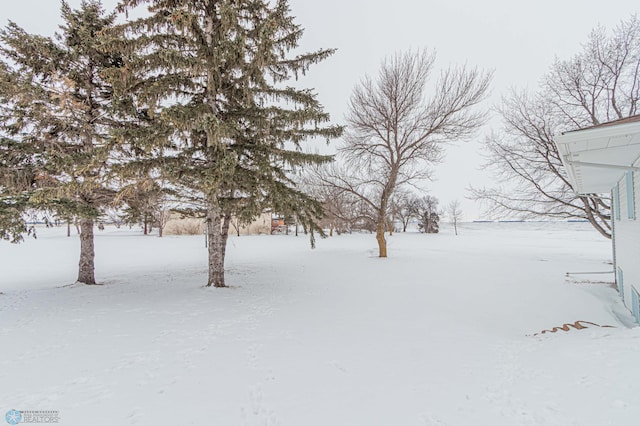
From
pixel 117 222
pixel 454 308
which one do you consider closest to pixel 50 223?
pixel 117 222

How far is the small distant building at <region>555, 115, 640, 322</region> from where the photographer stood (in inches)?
153

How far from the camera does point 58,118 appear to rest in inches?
273

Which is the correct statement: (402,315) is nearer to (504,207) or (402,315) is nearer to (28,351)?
(28,351)

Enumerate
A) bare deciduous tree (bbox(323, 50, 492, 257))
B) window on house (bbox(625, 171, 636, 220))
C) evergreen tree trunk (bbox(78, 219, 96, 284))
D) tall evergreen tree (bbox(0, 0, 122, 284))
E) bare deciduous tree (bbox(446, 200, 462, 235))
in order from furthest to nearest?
bare deciduous tree (bbox(446, 200, 462, 235)), bare deciduous tree (bbox(323, 50, 492, 257)), evergreen tree trunk (bbox(78, 219, 96, 284)), tall evergreen tree (bbox(0, 0, 122, 284)), window on house (bbox(625, 171, 636, 220))

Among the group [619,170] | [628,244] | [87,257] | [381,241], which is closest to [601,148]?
[619,170]

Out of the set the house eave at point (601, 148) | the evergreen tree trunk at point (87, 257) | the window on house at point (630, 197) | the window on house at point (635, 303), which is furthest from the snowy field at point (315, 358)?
the house eave at point (601, 148)

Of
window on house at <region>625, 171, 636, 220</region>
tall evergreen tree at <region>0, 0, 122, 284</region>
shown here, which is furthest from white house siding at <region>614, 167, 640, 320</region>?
tall evergreen tree at <region>0, 0, 122, 284</region>

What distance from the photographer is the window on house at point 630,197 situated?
19.4 ft

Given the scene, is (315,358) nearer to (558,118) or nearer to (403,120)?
(403,120)

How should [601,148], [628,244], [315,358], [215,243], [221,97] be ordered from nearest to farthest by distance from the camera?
[315,358] → [601,148] → [628,244] → [215,243] → [221,97]

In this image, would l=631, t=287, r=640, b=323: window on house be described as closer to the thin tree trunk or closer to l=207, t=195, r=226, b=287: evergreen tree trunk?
l=207, t=195, r=226, b=287: evergreen tree trunk

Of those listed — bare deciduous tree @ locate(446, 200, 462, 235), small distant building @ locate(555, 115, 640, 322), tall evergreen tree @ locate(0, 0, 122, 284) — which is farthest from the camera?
bare deciduous tree @ locate(446, 200, 462, 235)

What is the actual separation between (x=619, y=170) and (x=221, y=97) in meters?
9.93

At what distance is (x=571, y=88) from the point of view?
503 inches
